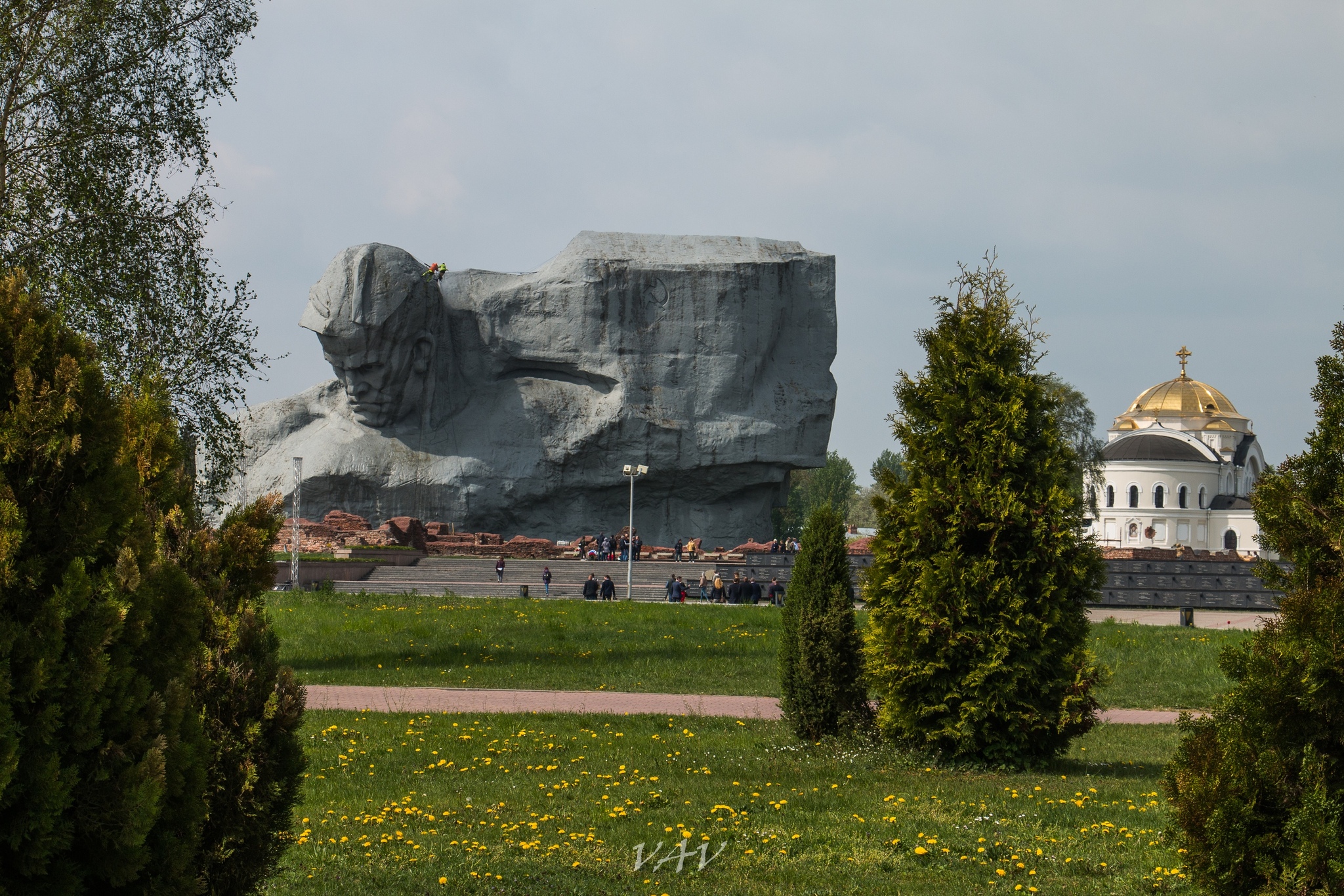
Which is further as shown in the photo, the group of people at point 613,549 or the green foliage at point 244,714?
the group of people at point 613,549

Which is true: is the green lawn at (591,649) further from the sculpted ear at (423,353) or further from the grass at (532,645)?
the sculpted ear at (423,353)

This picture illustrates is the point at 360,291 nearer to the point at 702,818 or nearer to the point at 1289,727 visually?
the point at 702,818

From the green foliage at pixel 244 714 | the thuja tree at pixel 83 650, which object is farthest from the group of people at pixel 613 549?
the thuja tree at pixel 83 650

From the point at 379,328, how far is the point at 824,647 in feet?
95.6

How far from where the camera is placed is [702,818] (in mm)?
6457

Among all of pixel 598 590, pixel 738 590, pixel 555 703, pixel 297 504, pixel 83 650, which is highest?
pixel 297 504

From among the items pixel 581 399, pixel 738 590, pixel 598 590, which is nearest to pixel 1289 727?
pixel 738 590

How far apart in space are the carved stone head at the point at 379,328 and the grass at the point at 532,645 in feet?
55.2

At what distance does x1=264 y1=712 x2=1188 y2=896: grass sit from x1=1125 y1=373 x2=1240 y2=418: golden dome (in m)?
74.1

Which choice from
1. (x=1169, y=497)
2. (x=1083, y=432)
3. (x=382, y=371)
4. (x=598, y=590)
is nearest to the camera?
(x=598, y=590)

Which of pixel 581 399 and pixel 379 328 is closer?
pixel 379 328

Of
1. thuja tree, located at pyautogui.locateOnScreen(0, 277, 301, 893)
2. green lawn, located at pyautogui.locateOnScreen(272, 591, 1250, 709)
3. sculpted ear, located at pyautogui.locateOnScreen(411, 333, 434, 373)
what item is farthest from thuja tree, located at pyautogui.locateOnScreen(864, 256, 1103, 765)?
sculpted ear, located at pyautogui.locateOnScreen(411, 333, 434, 373)

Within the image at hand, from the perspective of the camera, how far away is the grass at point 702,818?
5.33 m

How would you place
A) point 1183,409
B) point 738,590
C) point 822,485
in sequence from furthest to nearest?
1. point 822,485
2. point 1183,409
3. point 738,590
